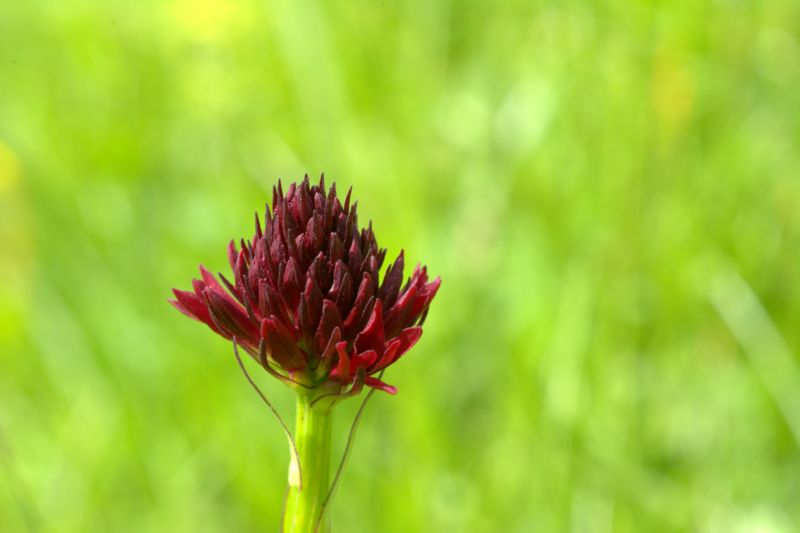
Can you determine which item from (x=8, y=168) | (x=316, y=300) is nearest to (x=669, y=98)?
(x=316, y=300)

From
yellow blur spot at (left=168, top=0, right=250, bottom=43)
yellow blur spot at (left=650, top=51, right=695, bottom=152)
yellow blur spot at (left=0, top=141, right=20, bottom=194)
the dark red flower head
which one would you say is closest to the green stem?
the dark red flower head

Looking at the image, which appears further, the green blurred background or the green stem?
the green blurred background

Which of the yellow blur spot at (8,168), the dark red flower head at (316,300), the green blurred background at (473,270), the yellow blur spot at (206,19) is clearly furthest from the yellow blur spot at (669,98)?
the yellow blur spot at (8,168)

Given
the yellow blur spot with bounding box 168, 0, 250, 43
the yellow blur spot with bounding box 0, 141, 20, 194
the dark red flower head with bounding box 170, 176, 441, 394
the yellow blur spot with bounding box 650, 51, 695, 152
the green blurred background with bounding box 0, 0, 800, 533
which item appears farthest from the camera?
the yellow blur spot with bounding box 168, 0, 250, 43

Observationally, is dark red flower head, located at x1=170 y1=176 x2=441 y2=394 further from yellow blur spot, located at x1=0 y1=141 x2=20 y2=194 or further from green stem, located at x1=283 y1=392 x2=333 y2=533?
yellow blur spot, located at x1=0 y1=141 x2=20 y2=194

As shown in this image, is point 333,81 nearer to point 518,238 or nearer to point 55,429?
point 518,238

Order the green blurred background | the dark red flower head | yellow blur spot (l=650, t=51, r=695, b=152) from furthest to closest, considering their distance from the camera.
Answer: yellow blur spot (l=650, t=51, r=695, b=152) < the green blurred background < the dark red flower head

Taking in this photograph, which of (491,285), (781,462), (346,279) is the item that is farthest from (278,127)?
(346,279)
